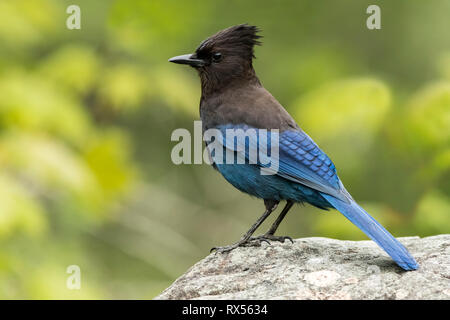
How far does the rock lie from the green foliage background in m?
1.25

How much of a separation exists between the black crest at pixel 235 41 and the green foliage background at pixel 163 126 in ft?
2.96

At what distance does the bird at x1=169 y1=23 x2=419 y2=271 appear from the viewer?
4.36 metres

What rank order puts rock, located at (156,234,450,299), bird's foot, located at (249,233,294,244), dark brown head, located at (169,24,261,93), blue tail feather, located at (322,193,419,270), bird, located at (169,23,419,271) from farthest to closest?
dark brown head, located at (169,24,261,93), bird's foot, located at (249,233,294,244), bird, located at (169,23,419,271), blue tail feather, located at (322,193,419,270), rock, located at (156,234,450,299)

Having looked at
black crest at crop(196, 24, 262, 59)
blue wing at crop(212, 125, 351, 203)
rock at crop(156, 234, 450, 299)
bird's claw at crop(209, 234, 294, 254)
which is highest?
black crest at crop(196, 24, 262, 59)

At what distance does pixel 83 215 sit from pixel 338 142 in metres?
2.36

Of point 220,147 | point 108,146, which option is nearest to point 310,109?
point 220,147

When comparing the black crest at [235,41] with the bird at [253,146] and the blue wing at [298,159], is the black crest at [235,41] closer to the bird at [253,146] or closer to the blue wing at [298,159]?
the bird at [253,146]

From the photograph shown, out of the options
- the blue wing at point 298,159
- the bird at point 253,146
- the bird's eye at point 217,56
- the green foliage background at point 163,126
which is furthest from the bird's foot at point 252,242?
the bird's eye at point 217,56

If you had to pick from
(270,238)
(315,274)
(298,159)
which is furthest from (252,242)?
(315,274)

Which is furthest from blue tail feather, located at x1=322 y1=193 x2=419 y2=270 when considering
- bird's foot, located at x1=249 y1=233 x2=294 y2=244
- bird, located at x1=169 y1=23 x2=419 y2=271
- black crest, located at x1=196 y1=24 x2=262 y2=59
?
black crest, located at x1=196 y1=24 x2=262 y2=59

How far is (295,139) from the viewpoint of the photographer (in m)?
4.63

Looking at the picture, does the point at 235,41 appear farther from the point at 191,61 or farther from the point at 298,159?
the point at 298,159

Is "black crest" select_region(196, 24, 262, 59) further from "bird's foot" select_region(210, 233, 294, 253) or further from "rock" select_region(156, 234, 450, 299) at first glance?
"rock" select_region(156, 234, 450, 299)

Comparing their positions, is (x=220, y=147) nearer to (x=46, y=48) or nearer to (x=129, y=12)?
(x=129, y=12)
